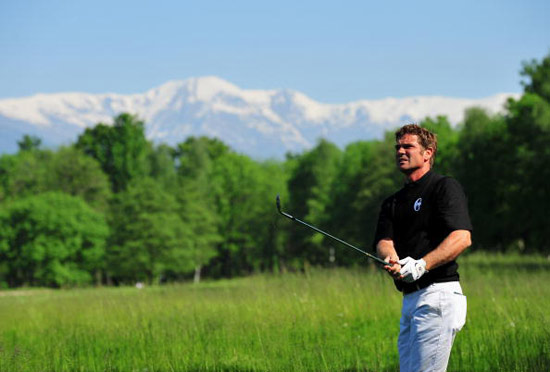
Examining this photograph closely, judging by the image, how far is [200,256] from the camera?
6322 centimetres

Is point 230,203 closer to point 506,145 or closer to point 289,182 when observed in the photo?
point 289,182

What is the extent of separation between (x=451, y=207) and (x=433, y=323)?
782 mm

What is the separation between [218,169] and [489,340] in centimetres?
6907

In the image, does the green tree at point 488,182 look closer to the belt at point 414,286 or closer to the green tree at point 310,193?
the green tree at point 310,193

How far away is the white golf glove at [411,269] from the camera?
438 cm

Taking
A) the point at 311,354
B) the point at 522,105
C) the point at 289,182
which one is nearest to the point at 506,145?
the point at 522,105

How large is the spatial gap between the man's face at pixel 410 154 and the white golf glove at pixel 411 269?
2.29ft

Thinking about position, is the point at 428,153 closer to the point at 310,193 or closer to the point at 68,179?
the point at 310,193

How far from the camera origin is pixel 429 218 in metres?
4.64

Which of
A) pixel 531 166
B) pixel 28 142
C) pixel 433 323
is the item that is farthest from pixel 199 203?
pixel 433 323

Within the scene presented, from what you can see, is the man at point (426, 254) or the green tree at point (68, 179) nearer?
the man at point (426, 254)

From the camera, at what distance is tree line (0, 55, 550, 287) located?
4122cm

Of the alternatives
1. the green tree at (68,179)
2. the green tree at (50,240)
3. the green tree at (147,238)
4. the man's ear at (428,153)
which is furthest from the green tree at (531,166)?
the green tree at (68,179)

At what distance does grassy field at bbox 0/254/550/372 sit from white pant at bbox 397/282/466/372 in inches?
73.7
